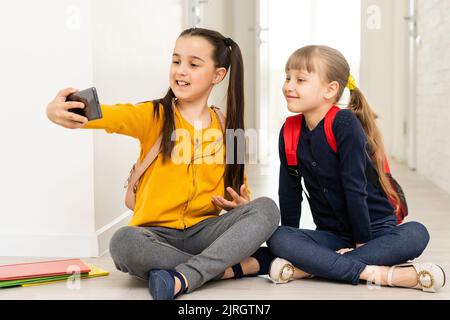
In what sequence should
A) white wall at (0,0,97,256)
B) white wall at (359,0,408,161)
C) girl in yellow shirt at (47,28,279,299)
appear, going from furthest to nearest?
white wall at (359,0,408,161), white wall at (0,0,97,256), girl in yellow shirt at (47,28,279,299)

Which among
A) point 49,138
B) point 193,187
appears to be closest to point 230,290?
point 193,187

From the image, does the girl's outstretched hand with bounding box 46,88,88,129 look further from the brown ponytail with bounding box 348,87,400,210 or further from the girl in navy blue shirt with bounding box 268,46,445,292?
the brown ponytail with bounding box 348,87,400,210

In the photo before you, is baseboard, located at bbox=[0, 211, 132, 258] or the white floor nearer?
the white floor

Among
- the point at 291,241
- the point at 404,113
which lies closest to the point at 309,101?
the point at 291,241

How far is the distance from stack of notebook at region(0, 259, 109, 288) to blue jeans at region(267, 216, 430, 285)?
17.9 inches

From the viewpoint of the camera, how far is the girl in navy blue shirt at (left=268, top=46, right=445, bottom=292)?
1.55m

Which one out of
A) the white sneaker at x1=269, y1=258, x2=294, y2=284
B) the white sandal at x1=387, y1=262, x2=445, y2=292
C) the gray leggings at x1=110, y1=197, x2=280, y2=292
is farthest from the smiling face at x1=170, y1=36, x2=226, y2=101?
the white sandal at x1=387, y1=262, x2=445, y2=292

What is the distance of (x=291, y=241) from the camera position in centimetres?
158

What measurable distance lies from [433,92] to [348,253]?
2186 mm

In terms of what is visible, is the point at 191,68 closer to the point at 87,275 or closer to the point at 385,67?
the point at 87,275

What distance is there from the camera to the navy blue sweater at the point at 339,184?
1.57 metres

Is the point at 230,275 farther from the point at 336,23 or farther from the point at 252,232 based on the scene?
the point at 336,23

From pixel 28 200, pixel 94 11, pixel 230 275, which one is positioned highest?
pixel 94 11
